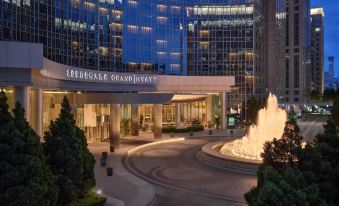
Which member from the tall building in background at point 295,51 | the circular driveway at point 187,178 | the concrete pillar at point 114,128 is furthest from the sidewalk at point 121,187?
the tall building in background at point 295,51

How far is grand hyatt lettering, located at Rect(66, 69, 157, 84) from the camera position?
147 ft

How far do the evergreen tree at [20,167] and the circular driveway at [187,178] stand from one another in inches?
415

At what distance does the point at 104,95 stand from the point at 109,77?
873 cm

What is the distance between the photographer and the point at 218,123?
81312 millimetres

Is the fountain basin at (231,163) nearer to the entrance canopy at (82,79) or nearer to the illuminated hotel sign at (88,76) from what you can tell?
the entrance canopy at (82,79)

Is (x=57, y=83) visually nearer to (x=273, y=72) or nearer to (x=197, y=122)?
(x=197, y=122)

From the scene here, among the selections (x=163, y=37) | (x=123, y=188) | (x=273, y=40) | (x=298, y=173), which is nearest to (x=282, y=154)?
(x=298, y=173)

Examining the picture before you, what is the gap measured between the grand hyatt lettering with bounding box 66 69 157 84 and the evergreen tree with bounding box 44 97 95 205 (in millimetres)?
22265

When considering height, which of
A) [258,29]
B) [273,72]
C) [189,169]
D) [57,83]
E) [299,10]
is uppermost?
[299,10]

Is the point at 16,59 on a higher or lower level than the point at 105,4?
lower

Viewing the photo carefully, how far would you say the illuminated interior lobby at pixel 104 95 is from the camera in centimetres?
2900

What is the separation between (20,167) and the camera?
16.9m

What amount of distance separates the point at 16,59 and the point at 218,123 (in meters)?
58.2

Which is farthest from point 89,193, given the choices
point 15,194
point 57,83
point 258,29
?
point 258,29
